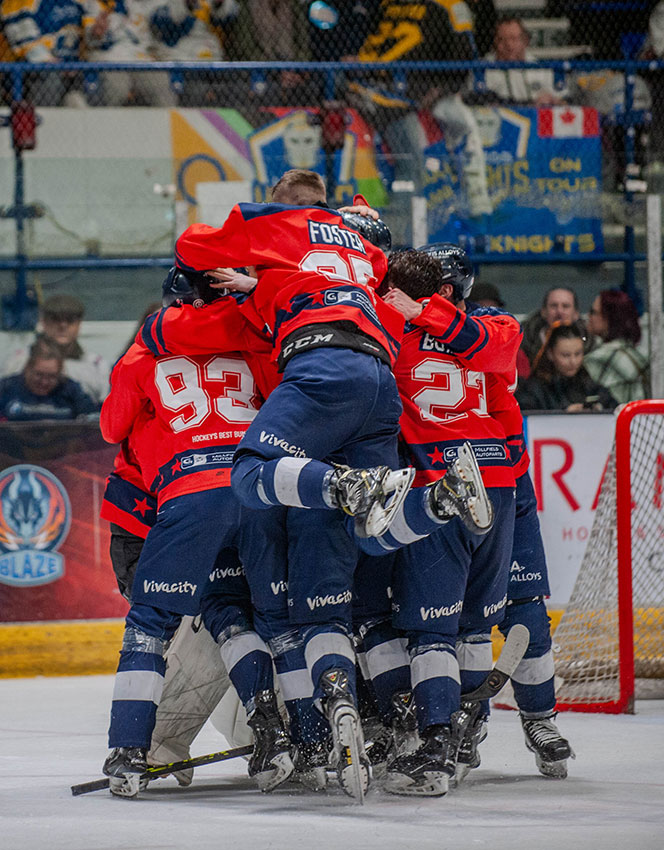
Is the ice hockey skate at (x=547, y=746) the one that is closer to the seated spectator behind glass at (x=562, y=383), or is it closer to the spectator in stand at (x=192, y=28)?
the seated spectator behind glass at (x=562, y=383)

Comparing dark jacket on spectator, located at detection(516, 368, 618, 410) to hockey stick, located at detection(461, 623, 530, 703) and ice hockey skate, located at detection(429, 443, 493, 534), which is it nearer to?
hockey stick, located at detection(461, 623, 530, 703)

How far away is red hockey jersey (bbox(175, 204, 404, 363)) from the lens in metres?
3.23

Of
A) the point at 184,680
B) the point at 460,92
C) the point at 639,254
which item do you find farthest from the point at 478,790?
the point at 460,92

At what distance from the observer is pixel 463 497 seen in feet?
9.45

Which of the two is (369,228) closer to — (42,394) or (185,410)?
(185,410)

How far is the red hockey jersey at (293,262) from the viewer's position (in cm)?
323

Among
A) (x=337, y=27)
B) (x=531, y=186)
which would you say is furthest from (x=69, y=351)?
(x=337, y=27)

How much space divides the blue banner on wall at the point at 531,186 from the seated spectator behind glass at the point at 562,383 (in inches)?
22.6

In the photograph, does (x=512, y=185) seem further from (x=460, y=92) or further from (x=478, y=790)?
(x=478, y=790)

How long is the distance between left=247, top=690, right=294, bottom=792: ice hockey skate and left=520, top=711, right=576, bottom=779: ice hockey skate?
2.38ft

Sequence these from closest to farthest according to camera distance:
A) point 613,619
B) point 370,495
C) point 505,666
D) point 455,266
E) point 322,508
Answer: point 370,495 → point 322,508 → point 505,666 → point 455,266 → point 613,619

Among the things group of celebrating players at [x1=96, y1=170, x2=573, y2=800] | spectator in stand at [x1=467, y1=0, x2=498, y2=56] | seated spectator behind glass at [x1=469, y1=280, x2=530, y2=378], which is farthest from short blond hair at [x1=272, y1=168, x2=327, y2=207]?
spectator in stand at [x1=467, y1=0, x2=498, y2=56]

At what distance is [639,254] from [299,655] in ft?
12.4

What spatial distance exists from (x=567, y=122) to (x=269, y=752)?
4.41 metres
